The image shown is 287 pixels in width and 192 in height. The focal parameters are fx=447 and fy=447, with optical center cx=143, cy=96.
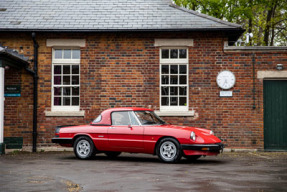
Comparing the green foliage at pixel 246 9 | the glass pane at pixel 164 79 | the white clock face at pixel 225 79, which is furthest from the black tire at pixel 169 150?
the green foliage at pixel 246 9

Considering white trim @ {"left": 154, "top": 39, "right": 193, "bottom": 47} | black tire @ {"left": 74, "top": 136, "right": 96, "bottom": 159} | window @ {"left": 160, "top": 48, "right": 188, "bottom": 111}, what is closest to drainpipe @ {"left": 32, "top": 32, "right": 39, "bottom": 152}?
black tire @ {"left": 74, "top": 136, "right": 96, "bottom": 159}

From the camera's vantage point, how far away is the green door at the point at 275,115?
589 inches

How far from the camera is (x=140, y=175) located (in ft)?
28.0

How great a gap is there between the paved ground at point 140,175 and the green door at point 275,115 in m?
3.63

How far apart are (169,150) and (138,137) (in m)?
0.86

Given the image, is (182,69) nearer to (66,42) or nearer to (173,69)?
(173,69)

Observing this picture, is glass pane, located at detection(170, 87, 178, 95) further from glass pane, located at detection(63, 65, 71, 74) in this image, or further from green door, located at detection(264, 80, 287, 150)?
glass pane, located at detection(63, 65, 71, 74)

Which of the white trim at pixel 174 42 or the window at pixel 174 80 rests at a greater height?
the white trim at pixel 174 42

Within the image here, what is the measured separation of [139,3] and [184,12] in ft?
6.55

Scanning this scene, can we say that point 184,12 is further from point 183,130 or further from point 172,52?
point 183,130

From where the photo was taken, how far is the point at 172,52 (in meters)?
15.5

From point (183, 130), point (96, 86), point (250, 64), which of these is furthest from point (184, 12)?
point (183, 130)

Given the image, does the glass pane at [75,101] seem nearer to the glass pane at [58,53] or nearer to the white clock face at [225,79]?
Answer: the glass pane at [58,53]

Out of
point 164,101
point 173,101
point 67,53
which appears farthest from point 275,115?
point 67,53
